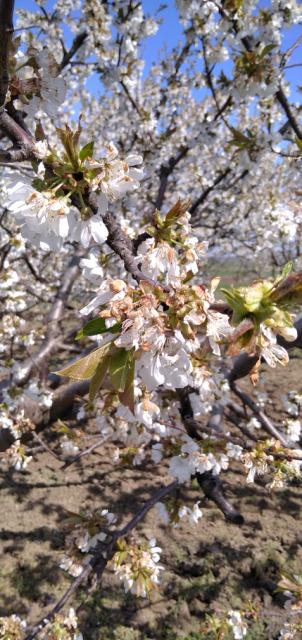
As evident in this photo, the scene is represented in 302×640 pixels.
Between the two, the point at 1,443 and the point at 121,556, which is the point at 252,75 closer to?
the point at 121,556

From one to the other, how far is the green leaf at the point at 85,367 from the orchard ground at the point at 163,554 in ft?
5.65

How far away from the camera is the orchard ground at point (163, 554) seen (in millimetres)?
2109

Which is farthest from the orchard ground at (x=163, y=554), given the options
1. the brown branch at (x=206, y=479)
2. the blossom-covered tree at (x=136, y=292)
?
the brown branch at (x=206, y=479)

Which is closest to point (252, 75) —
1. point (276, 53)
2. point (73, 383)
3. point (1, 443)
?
point (276, 53)

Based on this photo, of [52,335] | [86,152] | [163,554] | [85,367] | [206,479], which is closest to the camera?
[85,367]

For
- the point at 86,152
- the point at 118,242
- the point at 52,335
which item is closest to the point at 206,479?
the point at 118,242

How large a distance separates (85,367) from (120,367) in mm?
59

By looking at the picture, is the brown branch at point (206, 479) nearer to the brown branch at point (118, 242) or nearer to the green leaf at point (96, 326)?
the brown branch at point (118, 242)

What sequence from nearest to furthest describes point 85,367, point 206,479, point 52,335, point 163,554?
point 85,367 → point 206,479 → point 163,554 → point 52,335

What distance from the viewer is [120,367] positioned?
2.20 feet

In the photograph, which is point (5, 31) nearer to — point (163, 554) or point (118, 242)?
point (118, 242)

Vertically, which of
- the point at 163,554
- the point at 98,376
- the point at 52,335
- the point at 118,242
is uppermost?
the point at 118,242

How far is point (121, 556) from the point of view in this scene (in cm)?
166

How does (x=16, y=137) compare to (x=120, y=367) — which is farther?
(x=16, y=137)
